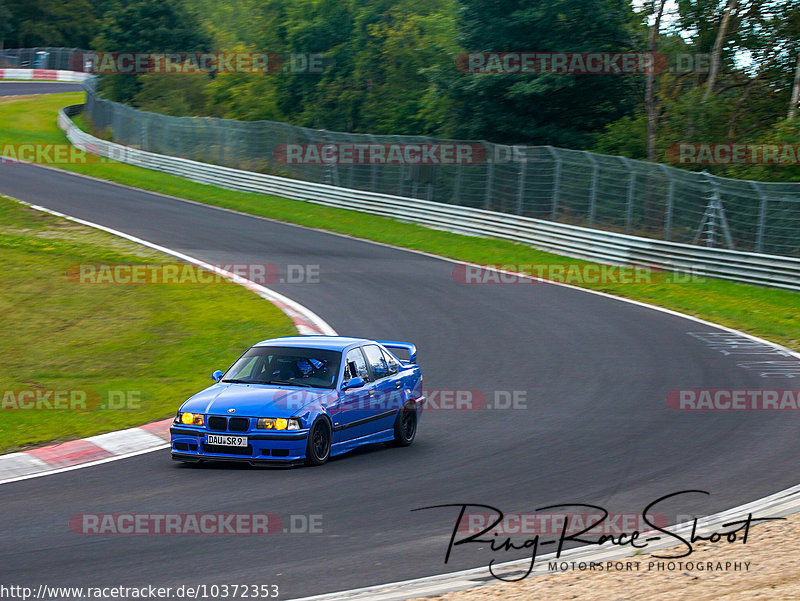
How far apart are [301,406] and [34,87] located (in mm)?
70766

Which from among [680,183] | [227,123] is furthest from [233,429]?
[227,123]

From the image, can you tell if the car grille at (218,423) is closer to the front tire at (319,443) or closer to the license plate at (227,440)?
the license plate at (227,440)

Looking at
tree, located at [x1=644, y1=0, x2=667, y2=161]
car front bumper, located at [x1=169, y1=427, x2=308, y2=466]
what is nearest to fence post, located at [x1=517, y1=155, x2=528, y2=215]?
tree, located at [x1=644, y1=0, x2=667, y2=161]

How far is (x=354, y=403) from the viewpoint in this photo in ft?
35.2

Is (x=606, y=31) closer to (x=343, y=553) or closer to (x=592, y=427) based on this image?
(x=592, y=427)

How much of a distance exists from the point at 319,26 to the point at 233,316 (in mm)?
35483

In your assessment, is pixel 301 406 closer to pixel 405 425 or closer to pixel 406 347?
pixel 405 425

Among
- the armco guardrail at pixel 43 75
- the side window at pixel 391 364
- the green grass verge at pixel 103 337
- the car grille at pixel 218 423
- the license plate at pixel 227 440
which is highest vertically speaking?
the armco guardrail at pixel 43 75

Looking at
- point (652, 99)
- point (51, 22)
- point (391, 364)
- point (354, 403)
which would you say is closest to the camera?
point (354, 403)

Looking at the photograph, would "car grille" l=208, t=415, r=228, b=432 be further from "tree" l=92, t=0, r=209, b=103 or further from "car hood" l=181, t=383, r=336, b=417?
"tree" l=92, t=0, r=209, b=103

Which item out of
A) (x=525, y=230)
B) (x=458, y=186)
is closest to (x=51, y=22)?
(x=458, y=186)

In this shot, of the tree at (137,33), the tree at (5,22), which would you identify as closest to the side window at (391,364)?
the tree at (137,33)

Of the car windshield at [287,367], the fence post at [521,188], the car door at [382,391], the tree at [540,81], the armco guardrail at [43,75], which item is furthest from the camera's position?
the armco guardrail at [43,75]

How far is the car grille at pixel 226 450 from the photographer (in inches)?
387
